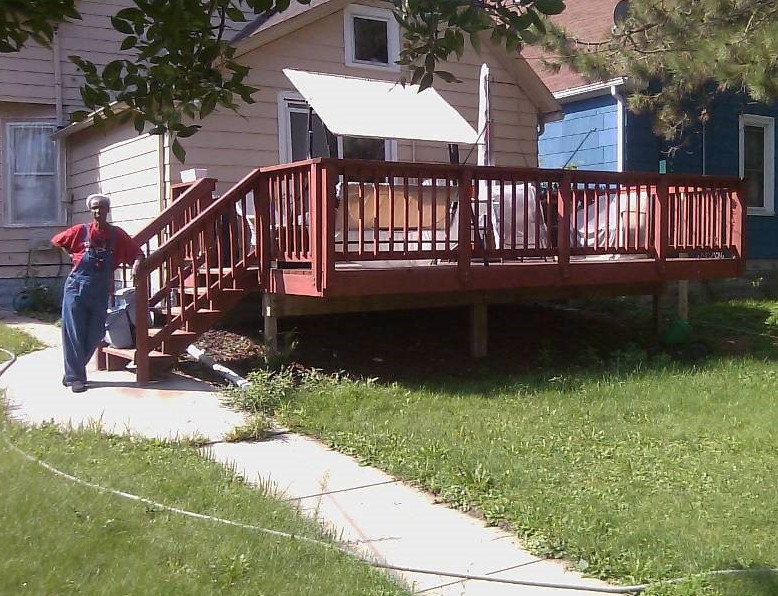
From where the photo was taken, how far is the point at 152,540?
3.97 metres

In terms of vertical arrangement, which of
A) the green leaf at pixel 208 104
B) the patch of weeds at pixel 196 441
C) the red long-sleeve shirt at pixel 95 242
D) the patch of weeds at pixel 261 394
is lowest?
the patch of weeds at pixel 196 441

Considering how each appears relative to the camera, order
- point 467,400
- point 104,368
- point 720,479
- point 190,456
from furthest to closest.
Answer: point 104,368 < point 467,400 < point 190,456 < point 720,479

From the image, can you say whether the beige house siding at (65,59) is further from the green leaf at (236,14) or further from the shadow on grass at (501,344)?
the green leaf at (236,14)

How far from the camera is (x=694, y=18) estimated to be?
11.2 metres

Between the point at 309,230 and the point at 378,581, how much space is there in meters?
4.27

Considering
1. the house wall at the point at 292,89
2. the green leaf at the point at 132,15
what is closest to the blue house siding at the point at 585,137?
the house wall at the point at 292,89

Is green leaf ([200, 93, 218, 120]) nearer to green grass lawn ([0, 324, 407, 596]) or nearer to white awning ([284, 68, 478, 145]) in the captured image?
green grass lawn ([0, 324, 407, 596])

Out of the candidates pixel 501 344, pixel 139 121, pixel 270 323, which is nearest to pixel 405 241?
pixel 270 323

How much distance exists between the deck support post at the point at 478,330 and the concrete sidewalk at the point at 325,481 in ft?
9.29

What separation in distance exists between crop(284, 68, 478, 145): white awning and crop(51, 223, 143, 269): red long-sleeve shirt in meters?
2.24

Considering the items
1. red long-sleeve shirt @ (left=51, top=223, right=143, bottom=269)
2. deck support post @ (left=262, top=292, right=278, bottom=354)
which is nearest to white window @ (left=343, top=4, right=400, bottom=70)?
deck support post @ (left=262, top=292, right=278, bottom=354)

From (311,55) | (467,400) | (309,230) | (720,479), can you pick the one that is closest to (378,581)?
(720,479)

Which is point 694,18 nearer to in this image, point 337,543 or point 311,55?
point 311,55

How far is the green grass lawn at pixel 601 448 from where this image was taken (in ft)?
14.1
